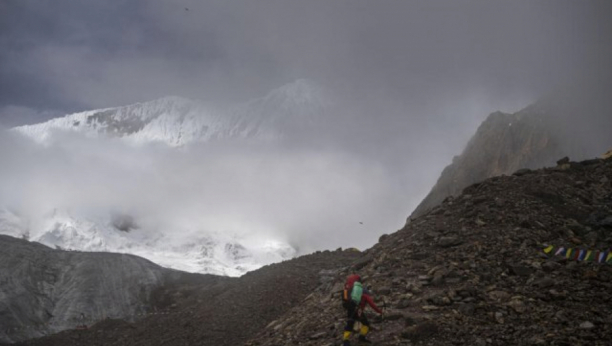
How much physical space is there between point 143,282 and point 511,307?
46.4m

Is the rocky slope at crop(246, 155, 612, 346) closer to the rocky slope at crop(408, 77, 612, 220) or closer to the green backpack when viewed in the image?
the green backpack

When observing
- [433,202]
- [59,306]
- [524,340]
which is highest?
[433,202]

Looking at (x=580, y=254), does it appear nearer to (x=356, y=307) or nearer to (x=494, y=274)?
(x=494, y=274)

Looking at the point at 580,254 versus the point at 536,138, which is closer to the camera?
the point at 580,254

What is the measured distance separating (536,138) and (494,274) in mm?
71571

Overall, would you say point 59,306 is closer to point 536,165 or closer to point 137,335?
point 137,335

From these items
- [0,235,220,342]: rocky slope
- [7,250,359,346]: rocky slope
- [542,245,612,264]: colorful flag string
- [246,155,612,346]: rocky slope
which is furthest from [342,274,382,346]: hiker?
[0,235,220,342]: rocky slope

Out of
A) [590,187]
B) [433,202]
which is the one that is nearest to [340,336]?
[590,187]

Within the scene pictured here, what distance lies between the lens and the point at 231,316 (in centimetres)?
2344

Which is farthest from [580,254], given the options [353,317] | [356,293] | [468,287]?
[353,317]

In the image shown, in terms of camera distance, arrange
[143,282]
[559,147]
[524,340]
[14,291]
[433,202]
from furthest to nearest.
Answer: [433,202], [559,147], [143,282], [14,291], [524,340]

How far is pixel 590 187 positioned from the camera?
69.2 ft

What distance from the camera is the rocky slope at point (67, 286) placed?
41344 millimetres

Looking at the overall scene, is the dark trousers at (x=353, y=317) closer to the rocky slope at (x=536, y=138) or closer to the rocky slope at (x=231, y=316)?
the rocky slope at (x=231, y=316)
